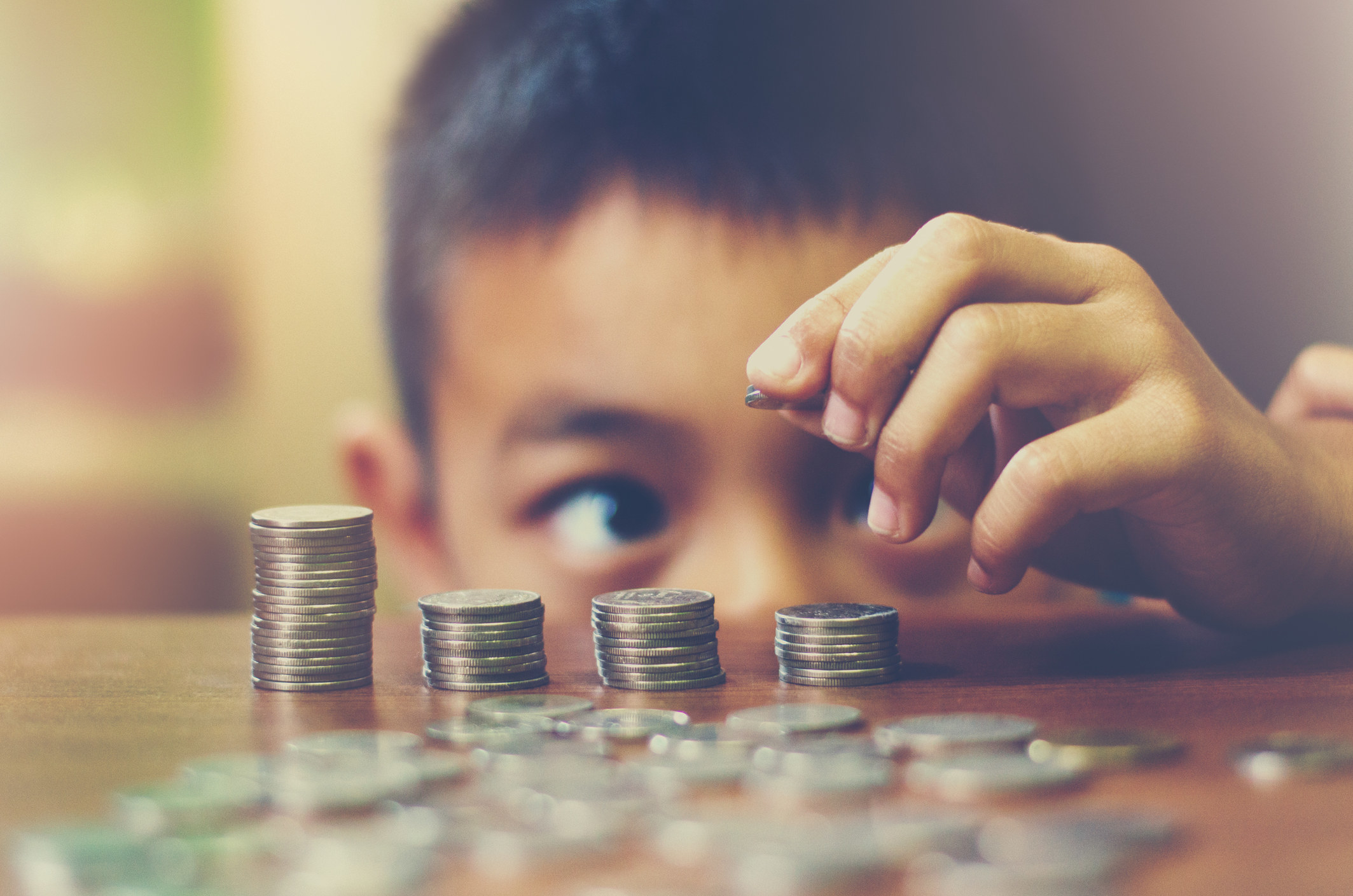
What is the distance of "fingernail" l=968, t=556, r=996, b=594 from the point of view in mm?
871

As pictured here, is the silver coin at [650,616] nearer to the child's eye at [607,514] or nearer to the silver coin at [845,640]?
the silver coin at [845,640]

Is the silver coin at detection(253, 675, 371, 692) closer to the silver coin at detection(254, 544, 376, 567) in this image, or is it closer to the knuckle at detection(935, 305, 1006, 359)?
the silver coin at detection(254, 544, 376, 567)

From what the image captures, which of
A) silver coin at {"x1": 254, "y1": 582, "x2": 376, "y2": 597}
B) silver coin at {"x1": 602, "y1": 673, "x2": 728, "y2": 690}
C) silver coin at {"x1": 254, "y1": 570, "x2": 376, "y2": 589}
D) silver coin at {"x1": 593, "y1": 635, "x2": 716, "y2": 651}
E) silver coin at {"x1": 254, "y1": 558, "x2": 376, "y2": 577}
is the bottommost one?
silver coin at {"x1": 602, "y1": 673, "x2": 728, "y2": 690}

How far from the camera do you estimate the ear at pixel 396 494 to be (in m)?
2.02

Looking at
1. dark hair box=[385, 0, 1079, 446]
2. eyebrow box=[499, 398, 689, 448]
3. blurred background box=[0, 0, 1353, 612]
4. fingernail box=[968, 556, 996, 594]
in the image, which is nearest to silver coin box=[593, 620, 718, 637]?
fingernail box=[968, 556, 996, 594]

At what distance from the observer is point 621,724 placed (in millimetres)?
698

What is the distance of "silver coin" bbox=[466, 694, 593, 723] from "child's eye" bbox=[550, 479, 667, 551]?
0.83m

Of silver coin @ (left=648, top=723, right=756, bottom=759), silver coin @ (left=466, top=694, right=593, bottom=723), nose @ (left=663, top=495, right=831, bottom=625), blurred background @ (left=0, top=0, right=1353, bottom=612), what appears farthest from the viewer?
blurred background @ (left=0, top=0, right=1353, bottom=612)

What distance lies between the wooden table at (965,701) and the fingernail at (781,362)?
23 cm

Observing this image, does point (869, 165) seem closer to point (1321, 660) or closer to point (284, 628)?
point (1321, 660)

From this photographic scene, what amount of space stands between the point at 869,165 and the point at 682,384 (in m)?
0.43

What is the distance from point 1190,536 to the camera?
0.91 metres

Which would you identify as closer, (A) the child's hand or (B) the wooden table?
A: (B) the wooden table

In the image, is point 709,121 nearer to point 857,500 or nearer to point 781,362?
point 857,500
